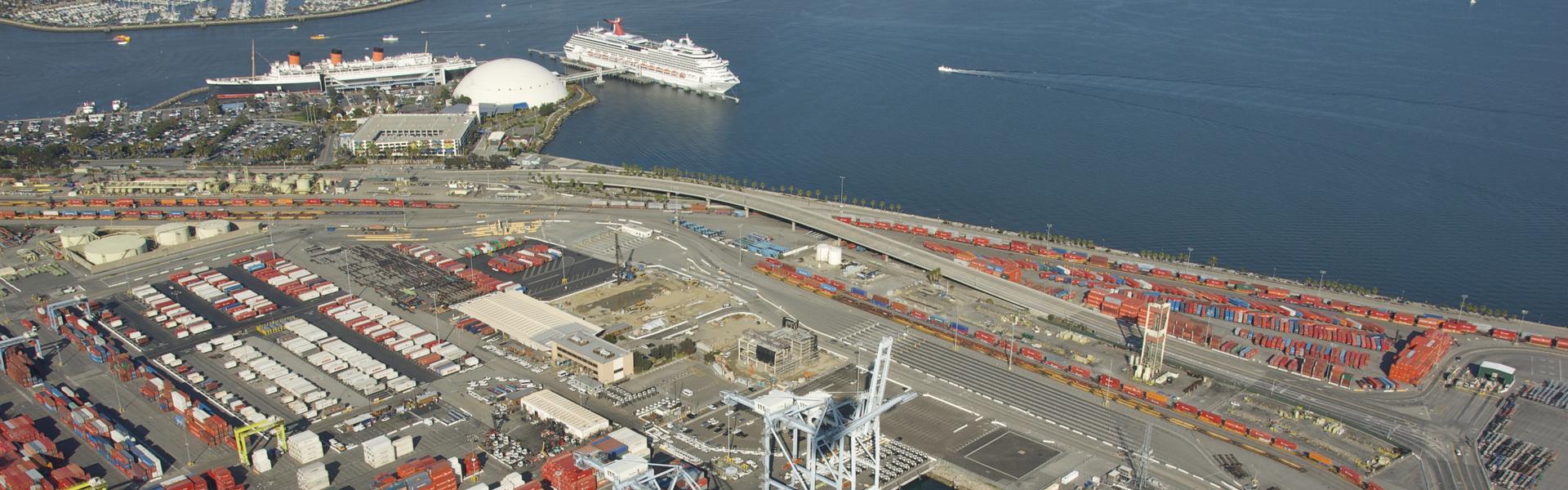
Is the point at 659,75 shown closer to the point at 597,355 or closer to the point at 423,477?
the point at 597,355

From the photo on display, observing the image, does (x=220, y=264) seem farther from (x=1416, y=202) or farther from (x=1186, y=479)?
(x=1416, y=202)

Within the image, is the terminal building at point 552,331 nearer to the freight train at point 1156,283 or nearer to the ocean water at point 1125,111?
the freight train at point 1156,283

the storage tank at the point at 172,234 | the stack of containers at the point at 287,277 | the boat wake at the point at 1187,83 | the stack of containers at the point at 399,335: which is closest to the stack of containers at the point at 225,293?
the stack of containers at the point at 287,277

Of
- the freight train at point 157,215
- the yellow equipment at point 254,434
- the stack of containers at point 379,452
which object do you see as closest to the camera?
the yellow equipment at point 254,434

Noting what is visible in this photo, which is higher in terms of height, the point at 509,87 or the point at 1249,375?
the point at 509,87

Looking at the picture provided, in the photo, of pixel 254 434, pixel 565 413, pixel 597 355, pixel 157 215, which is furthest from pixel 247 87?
pixel 565 413
